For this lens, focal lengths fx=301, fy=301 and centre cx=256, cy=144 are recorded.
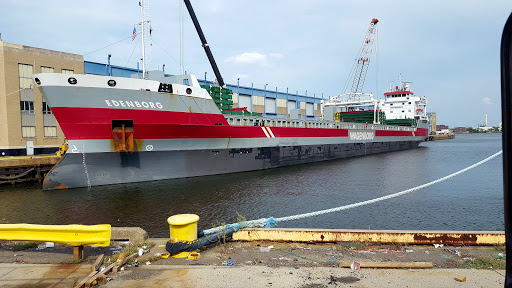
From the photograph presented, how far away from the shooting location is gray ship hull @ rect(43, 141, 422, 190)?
56.0 feet

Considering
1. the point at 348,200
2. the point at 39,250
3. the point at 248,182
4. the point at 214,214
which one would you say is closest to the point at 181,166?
the point at 248,182

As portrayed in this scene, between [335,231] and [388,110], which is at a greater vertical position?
[388,110]

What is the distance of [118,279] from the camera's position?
486 cm

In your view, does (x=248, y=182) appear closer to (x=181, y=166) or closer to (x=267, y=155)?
(x=181, y=166)

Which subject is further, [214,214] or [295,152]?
[295,152]

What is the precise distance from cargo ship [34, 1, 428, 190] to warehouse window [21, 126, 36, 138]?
17.9 m

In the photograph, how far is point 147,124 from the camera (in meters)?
17.8

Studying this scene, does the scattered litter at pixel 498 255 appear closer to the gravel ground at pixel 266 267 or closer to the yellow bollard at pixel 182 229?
the gravel ground at pixel 266 267

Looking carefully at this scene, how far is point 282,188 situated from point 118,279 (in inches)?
513

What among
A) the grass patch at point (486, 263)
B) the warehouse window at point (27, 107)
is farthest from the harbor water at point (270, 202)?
the warehouse window at point (27, 107)

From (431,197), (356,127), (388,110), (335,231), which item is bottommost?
(431,197)

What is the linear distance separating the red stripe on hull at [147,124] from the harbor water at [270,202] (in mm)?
3053

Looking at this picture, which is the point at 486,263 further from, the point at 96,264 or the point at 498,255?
the point at 96,264

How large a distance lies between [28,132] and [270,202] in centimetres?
2947
